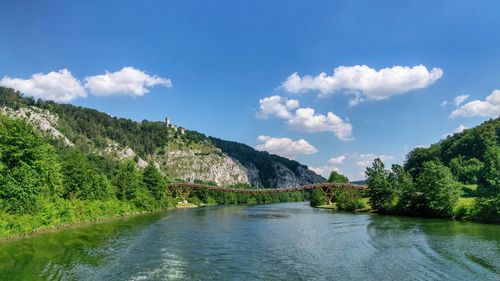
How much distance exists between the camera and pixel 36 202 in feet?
176

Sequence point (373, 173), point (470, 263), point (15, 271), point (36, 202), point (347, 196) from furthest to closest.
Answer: point (347, 196)
point (373, 173)
point (36, 202)
point (470, 263)
point (15, 271)

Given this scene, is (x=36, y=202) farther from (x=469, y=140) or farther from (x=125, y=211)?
(x=469, y=140)

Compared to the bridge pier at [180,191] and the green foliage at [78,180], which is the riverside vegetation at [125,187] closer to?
the green foliage at [78,180]

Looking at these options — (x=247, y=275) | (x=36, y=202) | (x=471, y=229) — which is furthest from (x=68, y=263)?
(x=471, y=229)

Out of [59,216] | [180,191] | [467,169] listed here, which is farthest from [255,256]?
[180,191]

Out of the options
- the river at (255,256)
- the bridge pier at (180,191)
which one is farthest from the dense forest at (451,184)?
the bridge pier at (180,191)

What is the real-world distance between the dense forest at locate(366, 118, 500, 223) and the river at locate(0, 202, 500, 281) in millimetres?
18079

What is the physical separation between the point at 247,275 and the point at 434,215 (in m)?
66.3

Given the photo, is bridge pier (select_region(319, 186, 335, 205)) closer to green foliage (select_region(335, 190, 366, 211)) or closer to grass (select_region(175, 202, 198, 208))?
green foliage (select_region(335, 190, 366, 211))

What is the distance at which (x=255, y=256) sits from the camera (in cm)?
3916

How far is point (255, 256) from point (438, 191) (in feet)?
189

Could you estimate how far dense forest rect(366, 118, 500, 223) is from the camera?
71.2 meters

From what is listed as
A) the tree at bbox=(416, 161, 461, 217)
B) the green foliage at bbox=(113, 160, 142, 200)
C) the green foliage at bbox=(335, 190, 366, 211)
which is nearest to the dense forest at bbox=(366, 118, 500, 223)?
the tree at bbox=(416, 161, 461, 217)

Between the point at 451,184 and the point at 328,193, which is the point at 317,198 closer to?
the point at 328,193
